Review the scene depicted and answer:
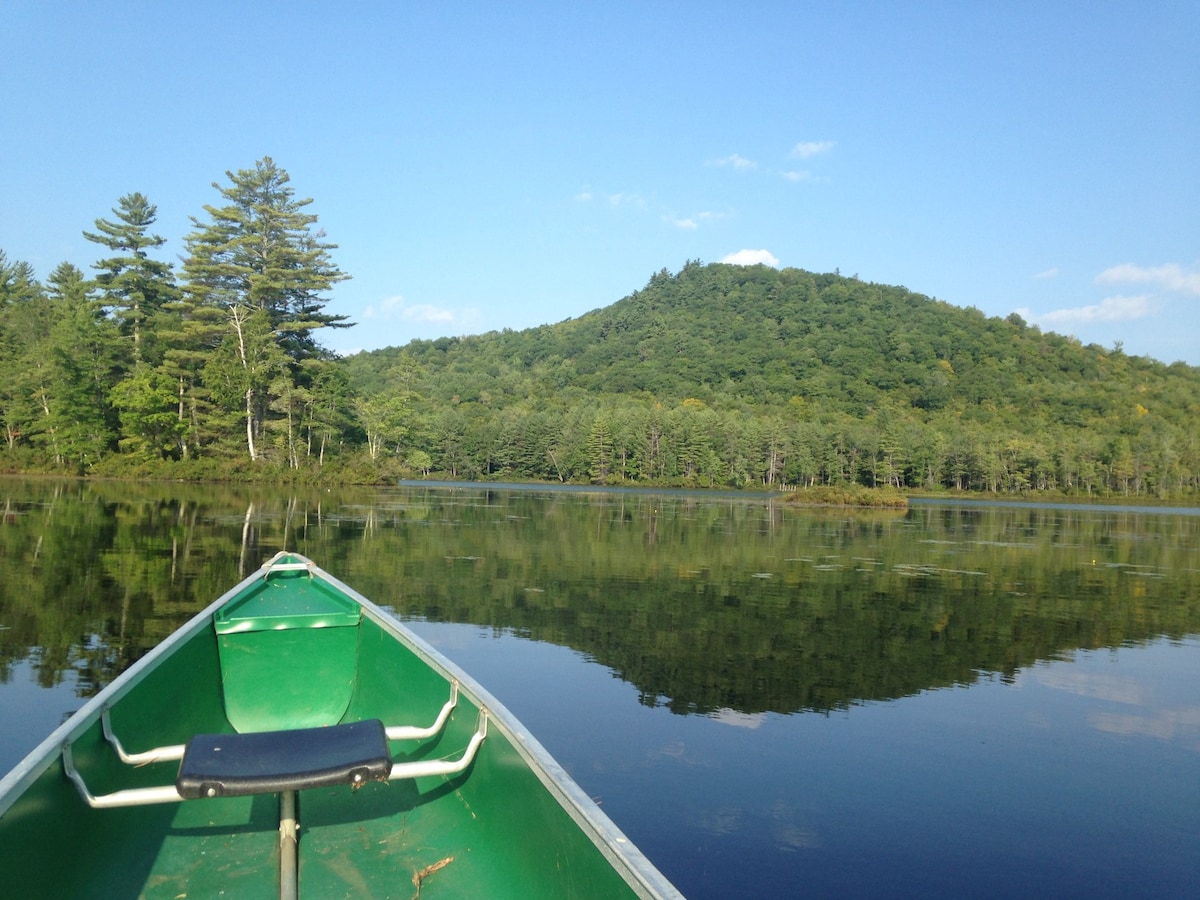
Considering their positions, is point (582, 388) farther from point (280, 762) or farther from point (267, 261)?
point (280, 762)

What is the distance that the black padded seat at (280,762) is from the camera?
8.63ft

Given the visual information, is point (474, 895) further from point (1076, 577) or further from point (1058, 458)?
point (1058, 458)

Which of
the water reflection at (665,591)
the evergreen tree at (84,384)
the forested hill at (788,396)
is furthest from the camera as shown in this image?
the forested hill at (788,396)

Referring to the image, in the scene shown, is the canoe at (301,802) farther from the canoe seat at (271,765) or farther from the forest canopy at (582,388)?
the forest canopy at (582,388)

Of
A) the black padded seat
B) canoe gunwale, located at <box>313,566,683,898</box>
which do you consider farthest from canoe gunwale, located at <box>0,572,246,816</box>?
canoe gunwale, located at <box>313,566,683,898</box>

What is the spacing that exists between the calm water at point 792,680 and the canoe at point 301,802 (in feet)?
4.30

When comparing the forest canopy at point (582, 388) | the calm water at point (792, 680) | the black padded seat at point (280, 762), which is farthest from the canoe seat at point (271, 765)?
the forest canopy at point (582, 388)

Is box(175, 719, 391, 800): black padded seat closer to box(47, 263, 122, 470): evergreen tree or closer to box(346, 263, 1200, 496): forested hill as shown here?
box(47, 263, 122, 470): evergreen tree

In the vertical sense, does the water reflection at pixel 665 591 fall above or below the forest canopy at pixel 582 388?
below

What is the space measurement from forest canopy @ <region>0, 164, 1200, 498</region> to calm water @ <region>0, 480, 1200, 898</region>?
2814cm

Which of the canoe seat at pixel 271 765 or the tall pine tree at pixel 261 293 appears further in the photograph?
the tall pine tree at pixel 261 293

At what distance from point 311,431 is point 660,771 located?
150 ft

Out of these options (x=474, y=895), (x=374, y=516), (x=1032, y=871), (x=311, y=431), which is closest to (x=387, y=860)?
(x=474, y=895)

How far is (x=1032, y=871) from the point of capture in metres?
4.34
